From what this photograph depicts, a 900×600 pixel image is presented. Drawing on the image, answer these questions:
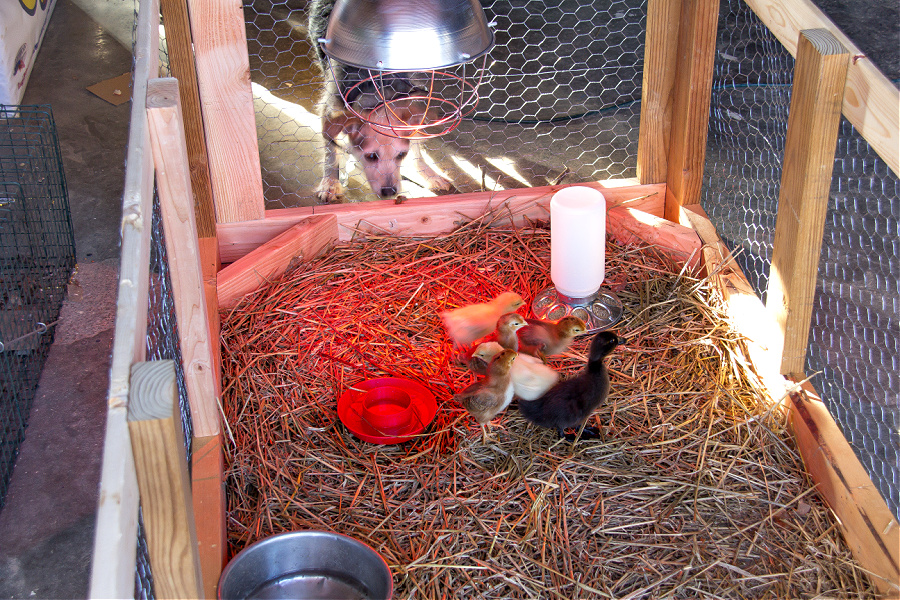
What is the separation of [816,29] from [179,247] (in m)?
1.44

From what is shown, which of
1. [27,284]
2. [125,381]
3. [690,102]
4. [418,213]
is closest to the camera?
[125,381]

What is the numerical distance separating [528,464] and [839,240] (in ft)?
6.48

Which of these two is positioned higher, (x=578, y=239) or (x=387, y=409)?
(x=578, y=239)

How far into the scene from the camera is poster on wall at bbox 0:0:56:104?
13.8 ft

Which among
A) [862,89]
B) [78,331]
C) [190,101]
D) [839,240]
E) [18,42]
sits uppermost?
[862,89]

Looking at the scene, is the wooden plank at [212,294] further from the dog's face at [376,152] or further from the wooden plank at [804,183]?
the wooden plank at [804,183]

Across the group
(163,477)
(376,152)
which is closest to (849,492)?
(163,477)

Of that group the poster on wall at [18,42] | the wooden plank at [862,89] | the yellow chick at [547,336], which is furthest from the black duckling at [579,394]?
the poster on wall at [18,42]

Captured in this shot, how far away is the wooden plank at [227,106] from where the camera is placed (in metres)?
2.40

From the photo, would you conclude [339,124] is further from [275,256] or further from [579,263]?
[579,263]

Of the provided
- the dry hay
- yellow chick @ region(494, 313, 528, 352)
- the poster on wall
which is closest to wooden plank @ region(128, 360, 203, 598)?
the dry hay

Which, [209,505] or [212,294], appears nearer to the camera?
[209,505]

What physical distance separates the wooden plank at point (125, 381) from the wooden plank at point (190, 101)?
1.03m

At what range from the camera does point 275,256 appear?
2527 millimetres
